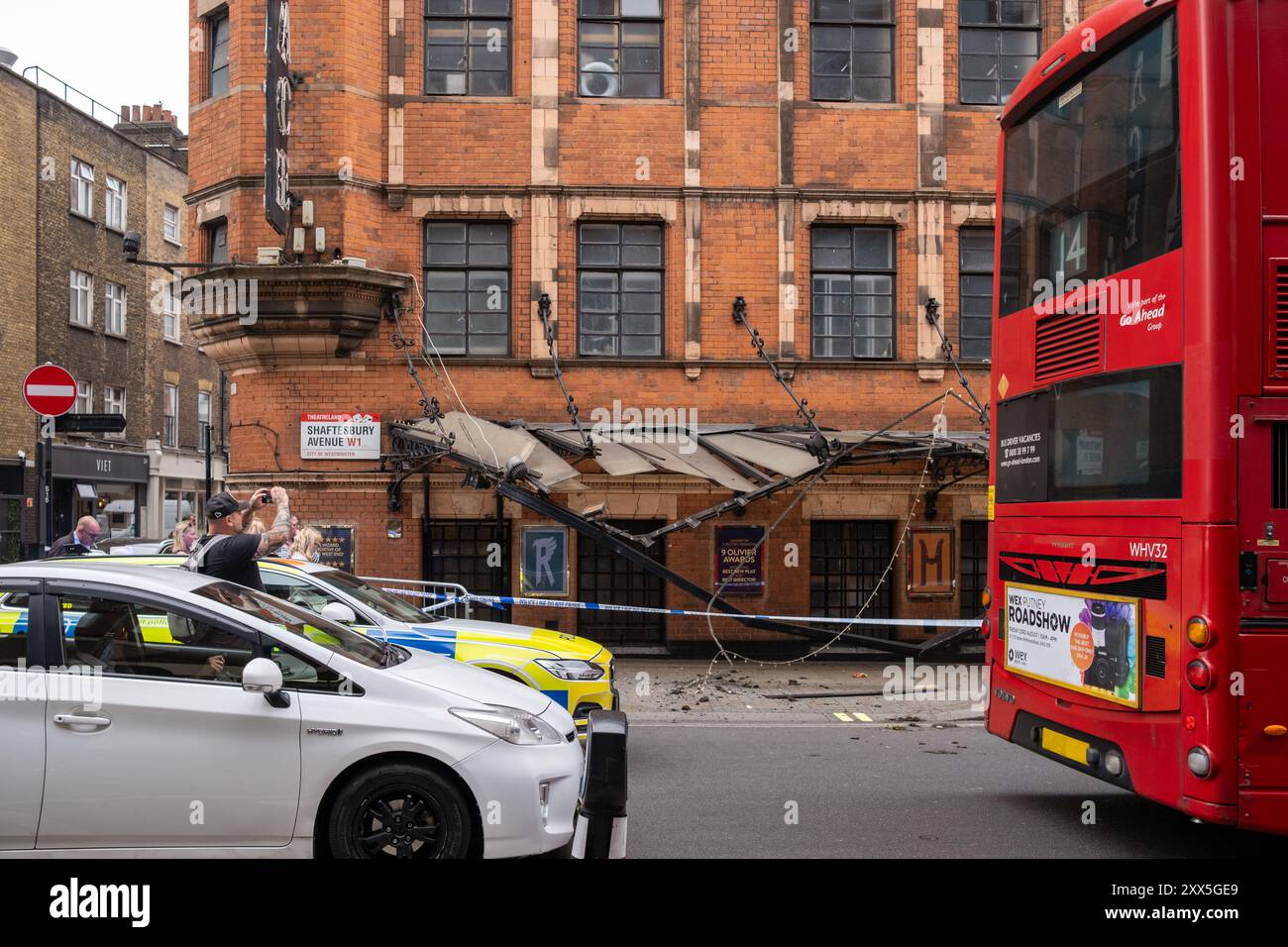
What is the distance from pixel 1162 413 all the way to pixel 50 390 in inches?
401

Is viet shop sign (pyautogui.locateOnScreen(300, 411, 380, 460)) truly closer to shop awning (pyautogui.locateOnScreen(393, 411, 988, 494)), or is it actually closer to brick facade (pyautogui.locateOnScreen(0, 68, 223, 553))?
shop awning (pyautogui.locateOnScreen(393, 411, 988, 494))

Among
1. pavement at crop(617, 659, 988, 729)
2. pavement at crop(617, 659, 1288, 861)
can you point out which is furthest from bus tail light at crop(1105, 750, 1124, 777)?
pavement at crop(617, 659, 988, 729)

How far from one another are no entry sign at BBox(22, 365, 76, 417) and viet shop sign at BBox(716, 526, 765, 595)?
7897 millimetres

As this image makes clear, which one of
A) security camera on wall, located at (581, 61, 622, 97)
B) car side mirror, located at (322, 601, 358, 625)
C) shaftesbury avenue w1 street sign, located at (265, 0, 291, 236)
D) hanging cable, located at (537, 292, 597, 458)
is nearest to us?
car side mirror, located at (322, 601, 358, 625)

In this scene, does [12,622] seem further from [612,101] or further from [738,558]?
[612,101]

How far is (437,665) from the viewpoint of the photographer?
6.25m

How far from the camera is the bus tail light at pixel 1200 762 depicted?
5227 millimetres

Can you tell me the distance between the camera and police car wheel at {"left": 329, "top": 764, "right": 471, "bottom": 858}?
5.33 metres

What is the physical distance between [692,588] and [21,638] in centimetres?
842

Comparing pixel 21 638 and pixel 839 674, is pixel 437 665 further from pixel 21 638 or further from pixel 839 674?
pixel 839 674

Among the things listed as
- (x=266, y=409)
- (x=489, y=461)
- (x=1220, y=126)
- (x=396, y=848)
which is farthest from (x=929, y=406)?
(x=396, y=848)

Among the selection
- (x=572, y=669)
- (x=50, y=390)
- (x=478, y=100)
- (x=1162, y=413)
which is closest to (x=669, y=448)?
(x=572, y=669)

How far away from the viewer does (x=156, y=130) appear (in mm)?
40531

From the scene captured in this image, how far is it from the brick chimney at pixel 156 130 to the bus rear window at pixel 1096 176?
3883 centimetres
